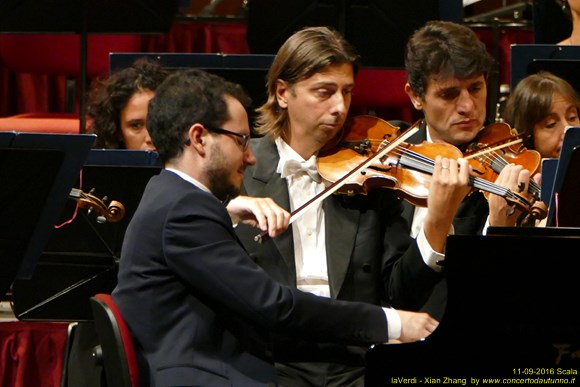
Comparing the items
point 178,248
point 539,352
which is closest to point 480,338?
point 539,352

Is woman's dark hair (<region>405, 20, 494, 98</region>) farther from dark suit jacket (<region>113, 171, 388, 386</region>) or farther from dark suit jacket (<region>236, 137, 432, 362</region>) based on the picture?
dark suit jacket (<region>113, 171, 388, 386</region>)

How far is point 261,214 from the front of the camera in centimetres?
228

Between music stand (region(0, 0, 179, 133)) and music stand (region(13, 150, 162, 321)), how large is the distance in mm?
928

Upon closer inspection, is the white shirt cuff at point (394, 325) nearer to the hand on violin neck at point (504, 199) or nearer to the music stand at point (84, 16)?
the hand on violin neck at point (504, 199)

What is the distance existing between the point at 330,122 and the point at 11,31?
5.71ft

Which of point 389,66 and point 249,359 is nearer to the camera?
point 249,359

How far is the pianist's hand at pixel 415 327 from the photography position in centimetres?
207

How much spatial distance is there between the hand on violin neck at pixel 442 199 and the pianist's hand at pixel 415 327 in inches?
15.5

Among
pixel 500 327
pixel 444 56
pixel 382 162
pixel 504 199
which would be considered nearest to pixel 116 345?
pixel 500 327

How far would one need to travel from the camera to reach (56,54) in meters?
4.38

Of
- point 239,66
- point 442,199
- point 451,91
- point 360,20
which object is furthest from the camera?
point 360,20

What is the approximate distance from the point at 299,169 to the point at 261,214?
0.45 m

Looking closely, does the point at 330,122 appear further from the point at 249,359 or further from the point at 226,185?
the point at 249,359

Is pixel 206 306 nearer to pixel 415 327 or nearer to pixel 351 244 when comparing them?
pixel 415 327
